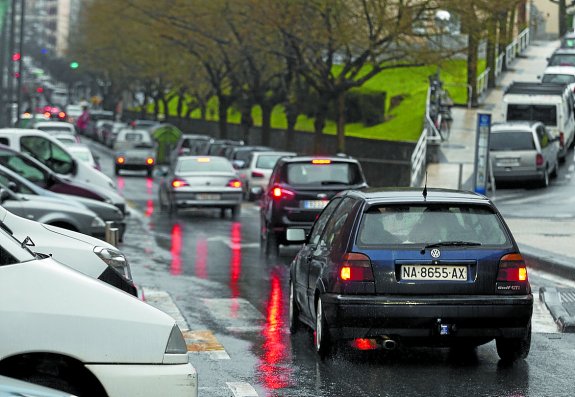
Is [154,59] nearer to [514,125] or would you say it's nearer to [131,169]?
[131,169]

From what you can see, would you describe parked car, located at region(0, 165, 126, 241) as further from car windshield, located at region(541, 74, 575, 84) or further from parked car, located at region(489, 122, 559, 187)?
car windshield, located at region(541, 74, 575, 84)

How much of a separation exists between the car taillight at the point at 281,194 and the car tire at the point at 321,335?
1086 cm

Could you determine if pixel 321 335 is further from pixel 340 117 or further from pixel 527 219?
pixel 340 117

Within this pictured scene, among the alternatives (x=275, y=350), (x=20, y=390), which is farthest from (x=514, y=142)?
(x=20, y=390)

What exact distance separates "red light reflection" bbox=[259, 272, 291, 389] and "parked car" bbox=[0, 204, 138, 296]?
125 cm

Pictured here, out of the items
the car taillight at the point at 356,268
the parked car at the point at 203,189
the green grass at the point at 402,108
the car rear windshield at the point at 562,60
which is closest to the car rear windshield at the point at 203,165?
the parked car at the point at 203,189

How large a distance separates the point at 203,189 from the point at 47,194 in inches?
512

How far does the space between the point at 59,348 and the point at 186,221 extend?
24641mm

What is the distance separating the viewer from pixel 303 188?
22750mm

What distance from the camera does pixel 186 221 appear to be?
104 ft

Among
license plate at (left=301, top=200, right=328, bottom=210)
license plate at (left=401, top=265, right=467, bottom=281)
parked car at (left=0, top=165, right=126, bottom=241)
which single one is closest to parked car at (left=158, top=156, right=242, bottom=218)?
parked car at (left=0, top=165, right=126, bottom=241)

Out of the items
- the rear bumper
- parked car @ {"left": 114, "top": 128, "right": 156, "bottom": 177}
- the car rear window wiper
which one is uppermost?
the car rear window wiper

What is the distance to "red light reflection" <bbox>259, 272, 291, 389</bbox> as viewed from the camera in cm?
1095

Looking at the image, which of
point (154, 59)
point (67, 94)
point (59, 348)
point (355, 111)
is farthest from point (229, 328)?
point (67, 94)
